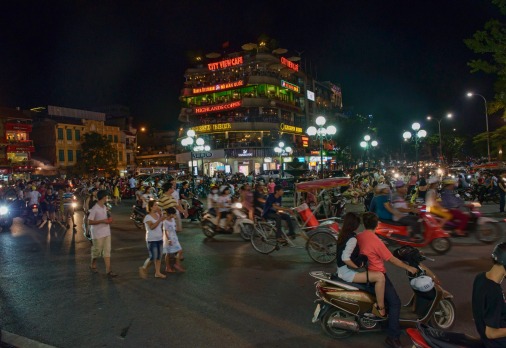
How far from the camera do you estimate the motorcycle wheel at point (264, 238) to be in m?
9.73

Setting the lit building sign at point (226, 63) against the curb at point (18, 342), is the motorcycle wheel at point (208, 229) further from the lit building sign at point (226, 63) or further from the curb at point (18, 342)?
the lit building sign at point (226, 63)

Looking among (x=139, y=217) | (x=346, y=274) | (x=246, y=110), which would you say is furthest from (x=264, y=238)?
(x=246, y=110)

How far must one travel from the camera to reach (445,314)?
16.3 ft

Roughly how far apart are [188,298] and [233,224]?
17.6 ft

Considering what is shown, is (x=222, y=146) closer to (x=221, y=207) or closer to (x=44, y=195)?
(x=44, y=195)

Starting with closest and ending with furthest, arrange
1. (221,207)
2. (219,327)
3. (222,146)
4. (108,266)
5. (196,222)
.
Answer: (219,327)
(108,266)
(221,207)
(196,222)
(222,146)

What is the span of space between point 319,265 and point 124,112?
80359 millimetres

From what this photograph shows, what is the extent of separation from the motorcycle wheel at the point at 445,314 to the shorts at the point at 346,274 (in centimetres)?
117

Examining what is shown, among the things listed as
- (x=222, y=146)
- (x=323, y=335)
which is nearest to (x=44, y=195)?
(x=323, y=335)

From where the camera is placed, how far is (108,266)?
8.19 metres

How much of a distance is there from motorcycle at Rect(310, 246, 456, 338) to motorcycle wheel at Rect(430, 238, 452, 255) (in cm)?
440

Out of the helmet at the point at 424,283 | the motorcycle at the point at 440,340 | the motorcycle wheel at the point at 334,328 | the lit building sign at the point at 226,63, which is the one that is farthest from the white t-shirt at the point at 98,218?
the lit building sign at the point at 226,63

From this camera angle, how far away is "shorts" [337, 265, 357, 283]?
190 inches

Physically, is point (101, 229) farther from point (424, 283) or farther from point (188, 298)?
point (424, 283)
